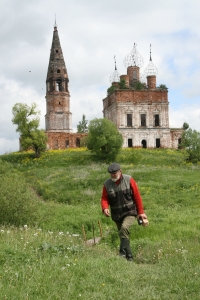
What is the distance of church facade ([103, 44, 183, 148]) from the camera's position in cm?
4966

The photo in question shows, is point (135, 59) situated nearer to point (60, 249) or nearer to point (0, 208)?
point (0, 208)

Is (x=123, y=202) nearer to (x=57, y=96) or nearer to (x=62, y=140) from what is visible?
(x=62, y=140)

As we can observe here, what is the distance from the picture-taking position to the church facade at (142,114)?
4966 centimetres

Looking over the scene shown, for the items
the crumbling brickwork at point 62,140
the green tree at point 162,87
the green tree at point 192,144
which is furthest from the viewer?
the green tree at point 162,87

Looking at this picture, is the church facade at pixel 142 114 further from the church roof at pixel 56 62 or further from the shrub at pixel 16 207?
the shrub at pixel 16 207

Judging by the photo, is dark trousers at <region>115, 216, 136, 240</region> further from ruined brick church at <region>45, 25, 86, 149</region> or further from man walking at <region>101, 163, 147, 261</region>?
ruined brick church at <region>45, 25, 86, 149</region>

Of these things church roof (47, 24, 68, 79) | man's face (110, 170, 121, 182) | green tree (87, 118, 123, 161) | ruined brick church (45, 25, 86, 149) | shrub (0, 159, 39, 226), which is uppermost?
church roof (47, 24, 68, 79)

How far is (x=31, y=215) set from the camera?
42.7ft

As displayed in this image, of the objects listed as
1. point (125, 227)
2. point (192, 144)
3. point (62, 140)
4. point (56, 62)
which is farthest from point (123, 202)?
point (56, 62)

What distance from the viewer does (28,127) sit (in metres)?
38.3

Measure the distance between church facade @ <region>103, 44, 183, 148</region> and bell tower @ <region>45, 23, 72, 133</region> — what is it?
5806 millimetres

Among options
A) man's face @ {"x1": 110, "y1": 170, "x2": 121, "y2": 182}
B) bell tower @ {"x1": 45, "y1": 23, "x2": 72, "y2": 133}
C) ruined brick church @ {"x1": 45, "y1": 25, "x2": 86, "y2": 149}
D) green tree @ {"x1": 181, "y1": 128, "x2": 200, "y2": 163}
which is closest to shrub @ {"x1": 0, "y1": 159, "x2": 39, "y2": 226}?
man's face @ {"x1": 110, "y1": 170, "x2": 121, "y2": 182}

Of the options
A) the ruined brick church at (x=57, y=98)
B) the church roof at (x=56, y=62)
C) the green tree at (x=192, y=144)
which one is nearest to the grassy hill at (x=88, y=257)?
the green tree at (x=192, y=144)

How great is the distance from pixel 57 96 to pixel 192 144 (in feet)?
70.1
